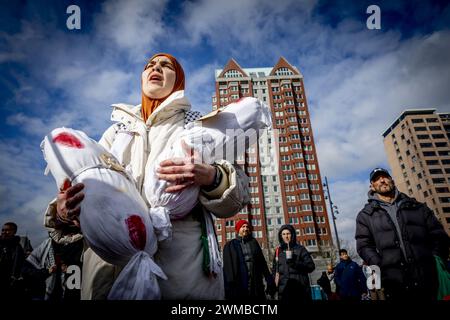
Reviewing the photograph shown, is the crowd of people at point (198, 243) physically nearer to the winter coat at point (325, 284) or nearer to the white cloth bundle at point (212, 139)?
the white cloth bundle at point (212, 139)

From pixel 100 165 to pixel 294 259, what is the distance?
14.0 feet

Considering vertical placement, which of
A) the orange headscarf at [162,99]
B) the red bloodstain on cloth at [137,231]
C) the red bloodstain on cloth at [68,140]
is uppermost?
the orange headscarf at [162,99]

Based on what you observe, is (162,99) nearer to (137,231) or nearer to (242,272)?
(137,231)

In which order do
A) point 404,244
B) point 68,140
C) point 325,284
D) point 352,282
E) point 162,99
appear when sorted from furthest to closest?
point 325,284 < point 352,282 < point 404,244 < point 162,99 < point 68,140

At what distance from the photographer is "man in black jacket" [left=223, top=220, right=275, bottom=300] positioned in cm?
391

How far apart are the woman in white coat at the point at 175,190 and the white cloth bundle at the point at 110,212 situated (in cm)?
9

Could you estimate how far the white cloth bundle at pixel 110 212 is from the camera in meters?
0.89

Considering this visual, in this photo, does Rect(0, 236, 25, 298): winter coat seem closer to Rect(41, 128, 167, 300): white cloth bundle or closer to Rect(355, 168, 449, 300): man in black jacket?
Rect(41, 128, 167, 300): white cloth bundle

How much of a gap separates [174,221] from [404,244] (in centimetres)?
275

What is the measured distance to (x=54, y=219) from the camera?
124 cm

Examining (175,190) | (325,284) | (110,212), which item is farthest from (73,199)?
(325,284)

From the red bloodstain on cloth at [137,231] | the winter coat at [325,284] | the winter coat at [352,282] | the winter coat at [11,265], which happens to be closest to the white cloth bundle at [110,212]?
the red bloodstain on cloth at [137,231]

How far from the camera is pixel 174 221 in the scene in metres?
1.25

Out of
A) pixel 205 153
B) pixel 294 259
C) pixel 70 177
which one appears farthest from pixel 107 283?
pixel 294 259
